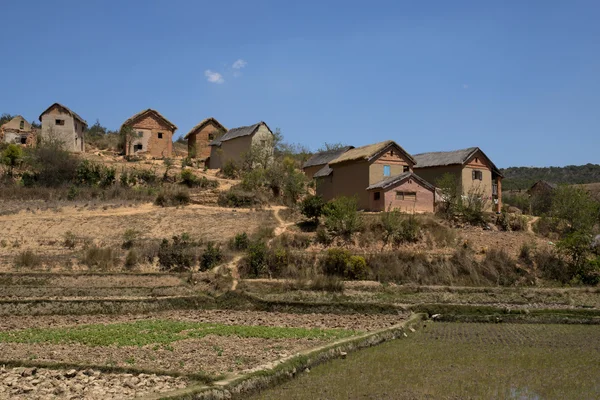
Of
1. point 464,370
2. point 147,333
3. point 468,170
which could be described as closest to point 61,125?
point 468,170

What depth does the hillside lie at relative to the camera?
74125mm

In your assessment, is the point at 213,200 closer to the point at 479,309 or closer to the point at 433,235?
the point at 433,235

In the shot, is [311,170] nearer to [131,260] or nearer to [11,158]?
[11,158]

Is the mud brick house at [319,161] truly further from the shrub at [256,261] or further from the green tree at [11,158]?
the green tree at [11,158]

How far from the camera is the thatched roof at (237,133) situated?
46688 mm

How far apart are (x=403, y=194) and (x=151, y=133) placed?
2493 cm

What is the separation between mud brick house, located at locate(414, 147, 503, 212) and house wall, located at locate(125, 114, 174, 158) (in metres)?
22.2

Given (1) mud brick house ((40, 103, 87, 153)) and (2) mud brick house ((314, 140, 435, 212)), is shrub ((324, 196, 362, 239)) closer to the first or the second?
(2) mud brick house ((314, 140, 435, 212))

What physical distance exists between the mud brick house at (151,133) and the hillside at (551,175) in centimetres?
4181

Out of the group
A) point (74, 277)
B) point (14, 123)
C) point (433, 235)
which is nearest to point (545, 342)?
point (433, 235)

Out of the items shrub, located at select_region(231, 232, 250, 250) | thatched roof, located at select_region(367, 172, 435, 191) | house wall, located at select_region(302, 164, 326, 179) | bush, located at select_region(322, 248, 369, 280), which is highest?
house wall, located at select_region(302, 164, 326, 179)

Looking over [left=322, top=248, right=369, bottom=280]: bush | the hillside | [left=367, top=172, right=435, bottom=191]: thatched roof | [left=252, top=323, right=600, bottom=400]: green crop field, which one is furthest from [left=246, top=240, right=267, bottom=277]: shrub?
the hillside

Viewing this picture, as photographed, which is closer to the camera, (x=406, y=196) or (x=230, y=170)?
(x=406, y=196)

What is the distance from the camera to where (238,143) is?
47.5 meters
